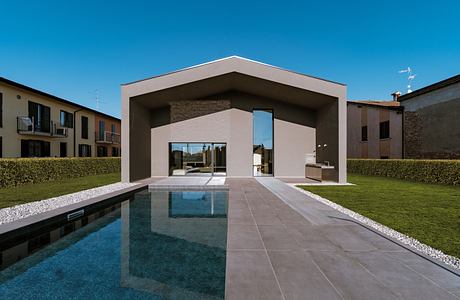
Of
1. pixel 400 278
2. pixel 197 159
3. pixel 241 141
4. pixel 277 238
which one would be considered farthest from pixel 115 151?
pixel 400 278

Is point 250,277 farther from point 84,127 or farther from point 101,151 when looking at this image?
point 101,151

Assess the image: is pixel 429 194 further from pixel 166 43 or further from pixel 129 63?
pixel 129 63

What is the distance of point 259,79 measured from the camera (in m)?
12.1

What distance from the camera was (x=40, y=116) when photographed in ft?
61.3

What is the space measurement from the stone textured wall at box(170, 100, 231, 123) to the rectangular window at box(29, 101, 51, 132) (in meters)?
11.6

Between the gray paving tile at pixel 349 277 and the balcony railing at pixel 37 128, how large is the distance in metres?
20.9

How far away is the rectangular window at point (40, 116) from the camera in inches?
702

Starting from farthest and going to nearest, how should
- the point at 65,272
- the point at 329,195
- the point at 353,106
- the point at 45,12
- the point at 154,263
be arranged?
the point at 353,106, the point at 45,12, the point at 329,195, the point at 154,263, the point at 65,272

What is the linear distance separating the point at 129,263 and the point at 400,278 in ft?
11.8

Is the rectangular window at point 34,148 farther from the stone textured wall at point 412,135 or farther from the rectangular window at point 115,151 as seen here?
the stone textured wall at point 412,135

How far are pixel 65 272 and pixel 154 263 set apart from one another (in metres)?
1.14

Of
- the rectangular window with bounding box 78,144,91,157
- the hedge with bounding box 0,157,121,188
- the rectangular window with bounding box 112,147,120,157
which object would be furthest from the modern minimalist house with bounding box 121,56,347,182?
the rectangular window with bounding box 112,147,120,157

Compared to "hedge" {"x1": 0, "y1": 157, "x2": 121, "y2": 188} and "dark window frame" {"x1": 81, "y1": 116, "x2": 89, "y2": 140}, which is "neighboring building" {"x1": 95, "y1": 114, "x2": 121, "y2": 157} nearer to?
"dark window frame" {"x1": 81, "y1": 116, "x2": 89, "y2": 140}

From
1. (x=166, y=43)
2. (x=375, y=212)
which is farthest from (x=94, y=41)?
(x=375, y=212)
